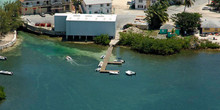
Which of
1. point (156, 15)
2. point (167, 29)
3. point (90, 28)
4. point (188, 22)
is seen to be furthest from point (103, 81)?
point (188, 22)

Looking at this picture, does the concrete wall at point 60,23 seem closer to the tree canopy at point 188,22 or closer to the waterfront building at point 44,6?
the waterfront building at point 44,6

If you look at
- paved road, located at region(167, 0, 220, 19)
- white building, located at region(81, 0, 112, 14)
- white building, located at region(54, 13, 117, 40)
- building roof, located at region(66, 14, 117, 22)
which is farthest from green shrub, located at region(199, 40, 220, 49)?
white building, located at region(81, 0, 112, 14)

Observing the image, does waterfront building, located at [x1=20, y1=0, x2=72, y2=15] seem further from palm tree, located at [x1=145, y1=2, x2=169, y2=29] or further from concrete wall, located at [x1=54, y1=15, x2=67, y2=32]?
palm tree, located at [x1=145, y1=2, x2=169, y2=29]

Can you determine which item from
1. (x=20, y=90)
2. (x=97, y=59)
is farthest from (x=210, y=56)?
(x=20, y=90)

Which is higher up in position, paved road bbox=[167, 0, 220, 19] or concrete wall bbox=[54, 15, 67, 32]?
paved road bbox=[167, 0, 220, 19]

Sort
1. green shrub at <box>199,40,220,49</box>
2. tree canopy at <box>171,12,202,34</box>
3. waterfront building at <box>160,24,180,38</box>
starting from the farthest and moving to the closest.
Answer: waterfront building at <box>160,24,180,38</box>, tree canopy at <box>171,12,202,34</box>, green shrub at <box>199,40,220,49</box>

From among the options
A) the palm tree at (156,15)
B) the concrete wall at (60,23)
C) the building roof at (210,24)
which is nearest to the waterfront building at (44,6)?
the concrete wall at (60,23)

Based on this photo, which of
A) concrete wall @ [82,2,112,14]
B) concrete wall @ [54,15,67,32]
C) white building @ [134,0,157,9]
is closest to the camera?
concrete wall @ [54,15,67,32]

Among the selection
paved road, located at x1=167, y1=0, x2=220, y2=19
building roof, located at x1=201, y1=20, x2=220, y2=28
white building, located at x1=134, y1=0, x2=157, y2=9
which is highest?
white building, located at x1=134, y1=0, x2=157, y2=9
